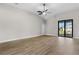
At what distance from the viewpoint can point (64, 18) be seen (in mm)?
1317

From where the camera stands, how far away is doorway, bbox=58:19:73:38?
1.26 m

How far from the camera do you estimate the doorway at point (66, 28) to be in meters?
1.26

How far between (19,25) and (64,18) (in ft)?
2.74

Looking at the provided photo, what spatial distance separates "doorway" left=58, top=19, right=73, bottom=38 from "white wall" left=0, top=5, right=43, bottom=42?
351 mm

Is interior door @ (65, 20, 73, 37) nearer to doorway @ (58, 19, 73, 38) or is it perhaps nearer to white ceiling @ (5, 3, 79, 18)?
doorway @ (58, 19, 73, 38)

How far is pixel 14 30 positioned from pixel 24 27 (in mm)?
195

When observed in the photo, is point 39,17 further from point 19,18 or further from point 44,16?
point 19,18

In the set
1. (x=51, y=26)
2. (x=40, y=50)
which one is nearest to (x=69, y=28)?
(x=51, y=26)

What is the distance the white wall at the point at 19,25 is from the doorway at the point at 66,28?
0.35 metres

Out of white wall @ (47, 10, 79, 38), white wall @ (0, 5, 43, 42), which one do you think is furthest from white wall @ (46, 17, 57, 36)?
white wall @ (0, 5, 43, 42)

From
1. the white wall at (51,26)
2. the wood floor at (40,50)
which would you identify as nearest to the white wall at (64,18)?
the white wall at (51,26)

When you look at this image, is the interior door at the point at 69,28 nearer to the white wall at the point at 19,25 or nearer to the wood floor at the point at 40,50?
the wood floor at the point at 40,50

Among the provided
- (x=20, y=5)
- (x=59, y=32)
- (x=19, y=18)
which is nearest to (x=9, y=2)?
(x=20, y=5)
